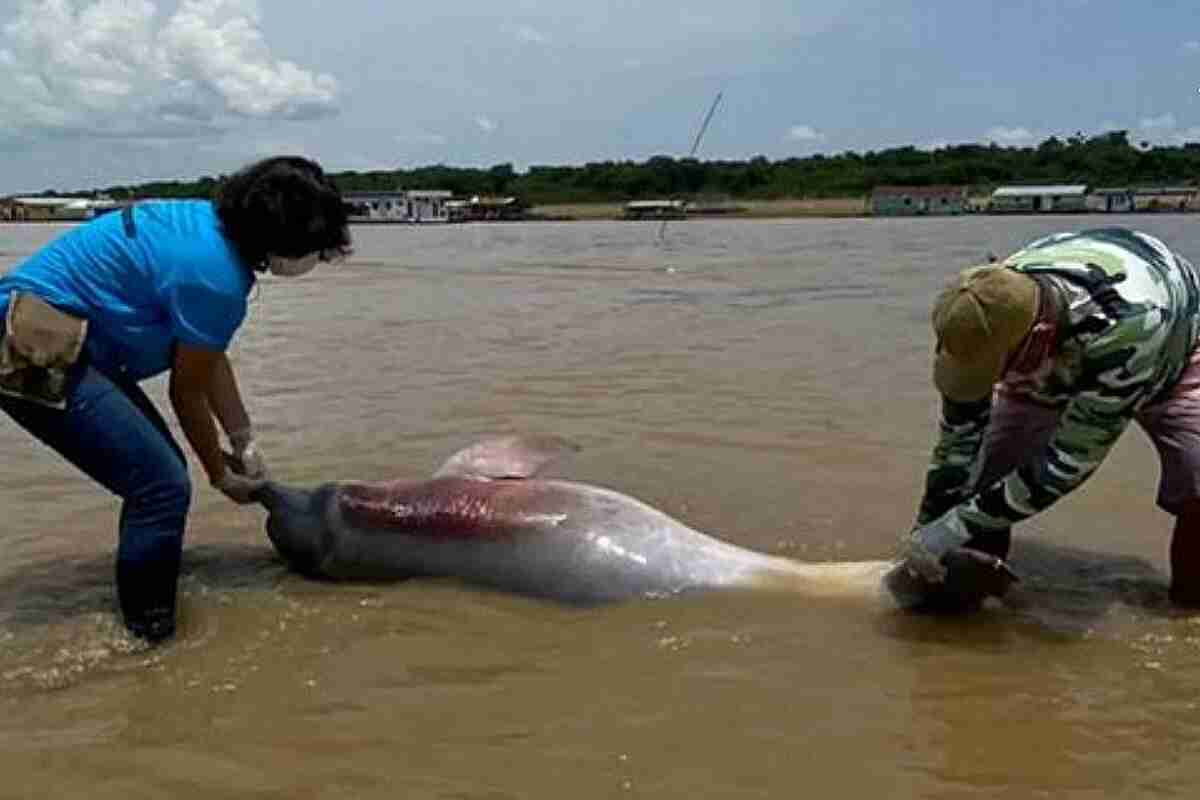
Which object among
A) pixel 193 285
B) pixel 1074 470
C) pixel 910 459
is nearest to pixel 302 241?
pixel 193 285

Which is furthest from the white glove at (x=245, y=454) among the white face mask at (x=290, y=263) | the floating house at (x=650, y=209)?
the floating house at (x=650, y=209)

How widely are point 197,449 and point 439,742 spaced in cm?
185

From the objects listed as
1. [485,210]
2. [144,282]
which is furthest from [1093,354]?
[485,210]

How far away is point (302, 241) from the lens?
207 inches

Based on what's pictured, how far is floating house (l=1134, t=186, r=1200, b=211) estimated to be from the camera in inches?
3248

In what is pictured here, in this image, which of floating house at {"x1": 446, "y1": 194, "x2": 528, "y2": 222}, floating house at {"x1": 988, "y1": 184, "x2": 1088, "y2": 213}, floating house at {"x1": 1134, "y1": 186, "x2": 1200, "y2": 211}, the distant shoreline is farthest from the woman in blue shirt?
floating house at {"x1": 446, "y1": 194, "x2": 528, "y2": 222}

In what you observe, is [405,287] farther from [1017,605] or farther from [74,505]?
[1017,605]

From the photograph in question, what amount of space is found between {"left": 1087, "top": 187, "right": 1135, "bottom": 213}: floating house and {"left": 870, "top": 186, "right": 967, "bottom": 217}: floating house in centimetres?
835

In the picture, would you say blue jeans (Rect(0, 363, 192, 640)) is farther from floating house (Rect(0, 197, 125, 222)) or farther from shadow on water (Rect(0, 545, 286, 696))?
floating house (Rect(0, 197, 125, 222))

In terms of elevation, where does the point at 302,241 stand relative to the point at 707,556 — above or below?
above

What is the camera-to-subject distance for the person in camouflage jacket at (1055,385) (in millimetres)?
4871

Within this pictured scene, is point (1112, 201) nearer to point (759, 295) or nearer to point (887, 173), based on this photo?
point (887, 173)

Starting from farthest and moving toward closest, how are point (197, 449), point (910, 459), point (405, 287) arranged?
1. point (405, 287)
2. point (910, 459)
3. point (197, 449)

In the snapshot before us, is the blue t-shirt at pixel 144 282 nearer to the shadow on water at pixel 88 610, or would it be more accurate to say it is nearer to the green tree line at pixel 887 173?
the shadow on water at pixel 88 610
